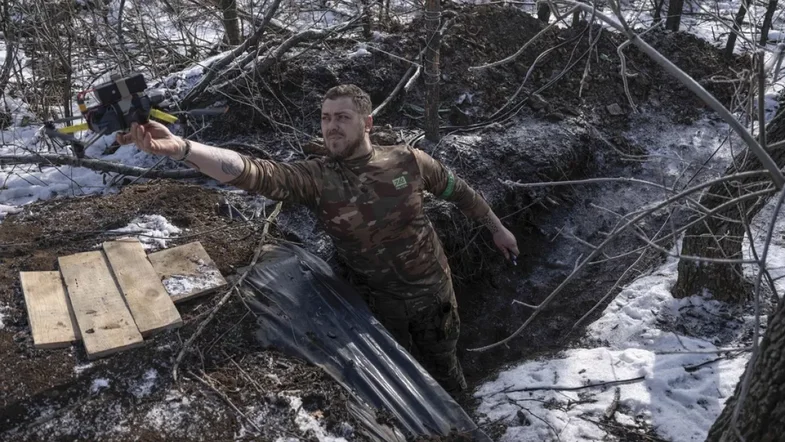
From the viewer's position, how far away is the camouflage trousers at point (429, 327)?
4.03 m

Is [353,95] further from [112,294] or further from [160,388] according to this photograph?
[160,388]

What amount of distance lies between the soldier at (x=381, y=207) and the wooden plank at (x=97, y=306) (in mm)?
883

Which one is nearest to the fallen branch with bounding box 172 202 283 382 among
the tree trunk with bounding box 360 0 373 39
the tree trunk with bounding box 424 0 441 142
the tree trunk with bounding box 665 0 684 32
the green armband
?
the green armband

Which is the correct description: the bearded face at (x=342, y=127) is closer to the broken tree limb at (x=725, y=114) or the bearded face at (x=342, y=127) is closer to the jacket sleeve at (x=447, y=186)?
the jacket sleeve at (x=447, y=186)

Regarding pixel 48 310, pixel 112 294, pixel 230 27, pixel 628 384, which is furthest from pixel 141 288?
pixel 230 27

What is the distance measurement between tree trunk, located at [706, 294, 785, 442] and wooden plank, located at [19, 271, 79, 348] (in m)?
2.91

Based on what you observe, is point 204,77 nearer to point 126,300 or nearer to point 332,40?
point 332,40

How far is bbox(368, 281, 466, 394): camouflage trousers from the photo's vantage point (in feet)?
13.2

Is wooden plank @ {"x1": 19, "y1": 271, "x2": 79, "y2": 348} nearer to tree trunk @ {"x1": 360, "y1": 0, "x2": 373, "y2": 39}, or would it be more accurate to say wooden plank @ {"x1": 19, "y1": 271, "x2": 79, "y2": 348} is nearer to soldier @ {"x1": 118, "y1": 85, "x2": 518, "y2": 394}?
soldier @ {"x1": 118, "y1": 85, "x2": 518, "y2": 394}

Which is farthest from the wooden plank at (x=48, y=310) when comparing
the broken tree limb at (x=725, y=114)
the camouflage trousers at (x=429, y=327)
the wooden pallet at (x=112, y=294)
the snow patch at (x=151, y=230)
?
the broken tree limb at (x=725, y=114)

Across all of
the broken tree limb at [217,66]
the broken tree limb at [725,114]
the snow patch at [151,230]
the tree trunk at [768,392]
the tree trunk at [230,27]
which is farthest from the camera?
the tree trunk at [230,27]

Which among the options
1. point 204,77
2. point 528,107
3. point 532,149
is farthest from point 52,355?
point 528,107

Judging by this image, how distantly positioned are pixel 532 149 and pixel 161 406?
13.7 ft

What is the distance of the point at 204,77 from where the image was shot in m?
5.67
